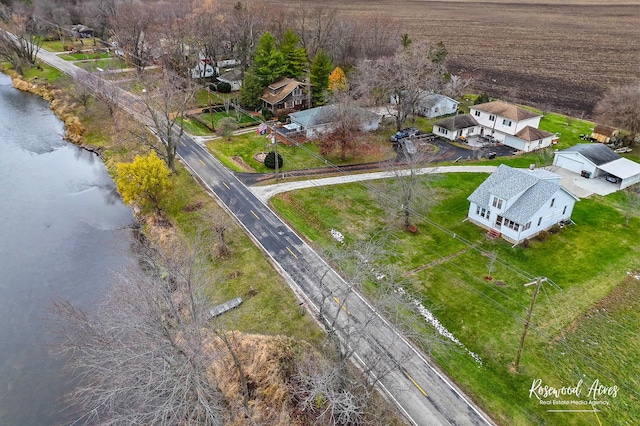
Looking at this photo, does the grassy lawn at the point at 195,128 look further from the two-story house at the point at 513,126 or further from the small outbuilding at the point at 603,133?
the small outbuilding at the point at 603,133

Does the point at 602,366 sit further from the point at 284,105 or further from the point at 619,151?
the point at 284,105

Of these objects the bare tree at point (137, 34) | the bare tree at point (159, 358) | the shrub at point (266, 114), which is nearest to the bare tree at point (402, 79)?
the shrub at point (266, 114)

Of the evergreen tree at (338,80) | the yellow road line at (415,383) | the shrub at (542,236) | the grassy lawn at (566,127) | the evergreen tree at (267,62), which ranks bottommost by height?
Answer: the yellow road line at (415,383)

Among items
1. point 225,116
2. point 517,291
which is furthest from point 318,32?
point 517,291

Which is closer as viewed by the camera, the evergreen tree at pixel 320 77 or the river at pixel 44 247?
the river at pixel 44 247

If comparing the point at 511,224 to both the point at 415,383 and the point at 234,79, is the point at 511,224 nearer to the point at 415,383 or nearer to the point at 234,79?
the point at 415,383
